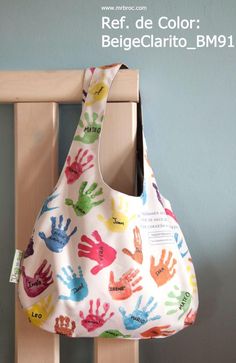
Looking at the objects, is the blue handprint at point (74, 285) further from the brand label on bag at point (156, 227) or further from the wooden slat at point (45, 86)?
the wooden slat at point (45, 86)

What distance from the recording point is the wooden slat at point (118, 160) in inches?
36.5

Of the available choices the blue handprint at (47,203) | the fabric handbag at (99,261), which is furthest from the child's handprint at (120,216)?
the blue handprint at (47,203)

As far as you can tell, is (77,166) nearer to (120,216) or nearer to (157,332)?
(120,216)

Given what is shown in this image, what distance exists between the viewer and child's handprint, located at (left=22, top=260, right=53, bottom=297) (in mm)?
861

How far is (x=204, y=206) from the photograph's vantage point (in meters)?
0.99

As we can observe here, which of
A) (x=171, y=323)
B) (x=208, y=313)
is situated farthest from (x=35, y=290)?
(x=208, y=313)

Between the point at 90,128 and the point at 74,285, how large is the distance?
266 millimetres

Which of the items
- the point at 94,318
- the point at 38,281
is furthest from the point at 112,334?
the point at 38,281

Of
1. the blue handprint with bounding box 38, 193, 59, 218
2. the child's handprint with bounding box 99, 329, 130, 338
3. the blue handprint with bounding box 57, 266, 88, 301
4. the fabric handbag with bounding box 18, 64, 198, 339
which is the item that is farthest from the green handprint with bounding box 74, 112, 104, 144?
the child's handprint with bounding box 99, 329, 130, 338

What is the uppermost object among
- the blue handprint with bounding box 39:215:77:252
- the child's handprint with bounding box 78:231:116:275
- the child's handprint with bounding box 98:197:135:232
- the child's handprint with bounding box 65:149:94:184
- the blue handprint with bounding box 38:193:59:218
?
the child's handprint with bounding box 65:149:94:184

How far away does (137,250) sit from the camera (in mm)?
852

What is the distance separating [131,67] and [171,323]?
0.47 m

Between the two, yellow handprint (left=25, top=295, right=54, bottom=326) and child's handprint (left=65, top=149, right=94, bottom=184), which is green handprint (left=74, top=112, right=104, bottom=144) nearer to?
child's handprint (left=65, top=149, right=94, bottom=184)

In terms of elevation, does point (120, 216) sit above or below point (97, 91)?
below
